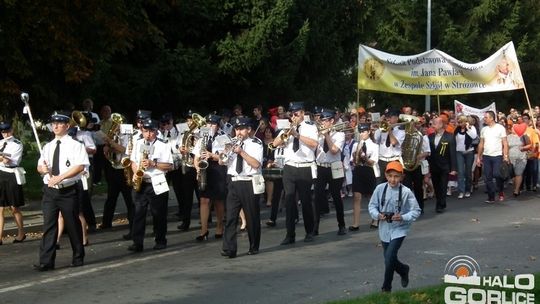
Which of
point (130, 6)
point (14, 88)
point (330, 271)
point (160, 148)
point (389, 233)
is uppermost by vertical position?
point (130, 6)

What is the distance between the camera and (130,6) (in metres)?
18.0

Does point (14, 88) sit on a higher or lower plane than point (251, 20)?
lower

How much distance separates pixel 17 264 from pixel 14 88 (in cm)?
502

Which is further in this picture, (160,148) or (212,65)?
(212,65)

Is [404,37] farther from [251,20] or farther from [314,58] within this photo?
[251,20]

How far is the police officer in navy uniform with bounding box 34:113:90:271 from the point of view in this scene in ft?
35.7

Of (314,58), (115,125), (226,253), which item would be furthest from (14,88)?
(314,58)

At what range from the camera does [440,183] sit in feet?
56.1

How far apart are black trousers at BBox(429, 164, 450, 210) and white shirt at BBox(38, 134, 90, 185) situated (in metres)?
7.84

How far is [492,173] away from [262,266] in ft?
29.4

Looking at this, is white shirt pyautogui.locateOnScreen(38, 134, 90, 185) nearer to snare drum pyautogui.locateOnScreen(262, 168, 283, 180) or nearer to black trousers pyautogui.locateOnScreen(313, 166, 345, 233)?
black trousers pyautogui.locateOnScreen(313, 166, 345, 233)

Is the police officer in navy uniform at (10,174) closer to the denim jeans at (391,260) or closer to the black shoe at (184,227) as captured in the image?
the black shoe at (184,227)

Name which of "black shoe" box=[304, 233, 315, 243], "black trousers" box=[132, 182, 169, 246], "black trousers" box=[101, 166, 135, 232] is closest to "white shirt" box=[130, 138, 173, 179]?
"black trousers" box=[132, 182, 169, 246]

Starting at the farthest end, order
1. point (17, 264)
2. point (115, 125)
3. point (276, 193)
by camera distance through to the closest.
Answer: point (276, 193) < point (115, 125) < point (17, 264)
